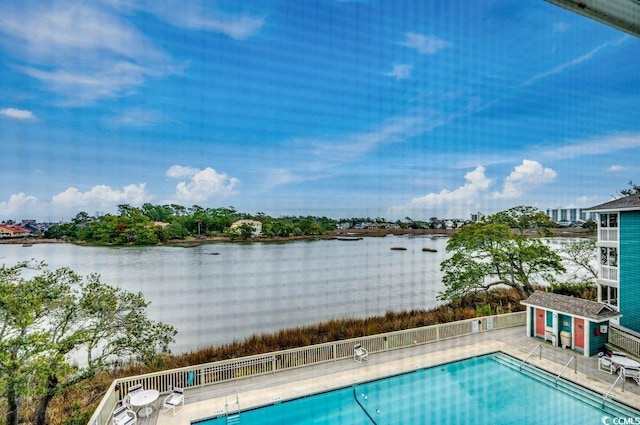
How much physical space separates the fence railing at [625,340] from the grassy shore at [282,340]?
2.95 meters

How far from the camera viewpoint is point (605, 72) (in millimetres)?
2586

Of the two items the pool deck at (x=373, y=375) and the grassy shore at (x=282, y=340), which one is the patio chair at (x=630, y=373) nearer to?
the pool deck at (x=373, y=375)

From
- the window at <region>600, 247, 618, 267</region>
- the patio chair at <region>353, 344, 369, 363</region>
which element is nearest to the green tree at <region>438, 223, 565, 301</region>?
the window at <region>600, 247, 618, 267</region>

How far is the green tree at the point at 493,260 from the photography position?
891cm

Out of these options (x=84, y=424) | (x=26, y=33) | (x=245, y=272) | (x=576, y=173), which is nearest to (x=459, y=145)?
(x=576, y=173)

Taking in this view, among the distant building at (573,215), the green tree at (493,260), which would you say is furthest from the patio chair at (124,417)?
the distant building at (573,215)

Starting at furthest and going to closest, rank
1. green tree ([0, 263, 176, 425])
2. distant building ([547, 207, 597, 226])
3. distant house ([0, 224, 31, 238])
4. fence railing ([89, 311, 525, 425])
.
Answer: distant building ([547, 207, 597, 226]), fence railing ([89, 311, 525, 425]), distant house ([0, 224, 31, 238]), green tree ([0, 263, 176, 425])

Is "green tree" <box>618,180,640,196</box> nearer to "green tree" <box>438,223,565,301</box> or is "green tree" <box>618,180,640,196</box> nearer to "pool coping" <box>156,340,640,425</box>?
"green tree" <box>438,223,565,301</box>

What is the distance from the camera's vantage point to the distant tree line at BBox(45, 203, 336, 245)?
4941 millimetres

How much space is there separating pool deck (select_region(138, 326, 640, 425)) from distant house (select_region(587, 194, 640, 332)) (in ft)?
5.51

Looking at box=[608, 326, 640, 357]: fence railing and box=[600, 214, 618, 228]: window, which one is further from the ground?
box=[600, 214, 618, 228]: window

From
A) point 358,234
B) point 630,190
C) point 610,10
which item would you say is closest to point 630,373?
point 358,234

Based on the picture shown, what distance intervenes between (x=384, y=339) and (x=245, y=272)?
13.3 ft

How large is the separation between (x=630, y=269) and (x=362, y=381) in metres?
5.90
